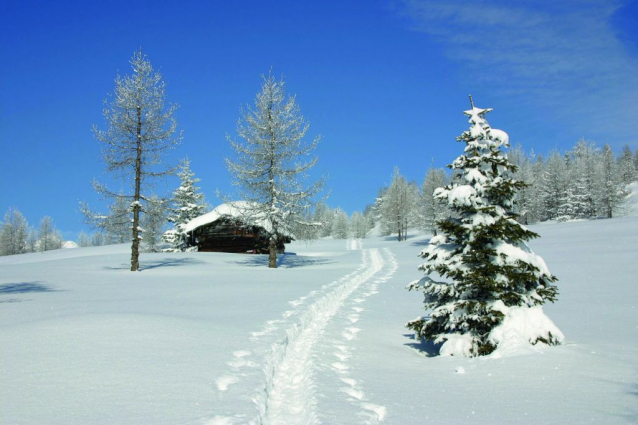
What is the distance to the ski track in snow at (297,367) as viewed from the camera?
477cm

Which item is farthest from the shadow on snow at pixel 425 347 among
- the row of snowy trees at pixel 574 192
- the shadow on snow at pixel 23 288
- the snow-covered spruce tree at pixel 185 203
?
the row of snowy trees at pixel 574 192

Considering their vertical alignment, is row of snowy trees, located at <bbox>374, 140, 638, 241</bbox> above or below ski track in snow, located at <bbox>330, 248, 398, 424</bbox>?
above

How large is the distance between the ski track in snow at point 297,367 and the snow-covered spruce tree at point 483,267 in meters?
2.04

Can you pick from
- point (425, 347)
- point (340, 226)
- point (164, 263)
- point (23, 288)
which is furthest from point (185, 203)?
point (340, 226)

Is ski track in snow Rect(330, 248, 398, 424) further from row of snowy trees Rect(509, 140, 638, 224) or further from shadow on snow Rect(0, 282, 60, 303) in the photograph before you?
row of snowy trees Rect(509, 140, 638, 224)

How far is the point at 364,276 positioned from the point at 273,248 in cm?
594

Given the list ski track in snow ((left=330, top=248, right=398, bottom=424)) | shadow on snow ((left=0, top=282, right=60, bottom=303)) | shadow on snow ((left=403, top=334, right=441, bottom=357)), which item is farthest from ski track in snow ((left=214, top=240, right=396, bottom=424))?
shadow on snow ((left=0, top=282, right=60, bottom=303))

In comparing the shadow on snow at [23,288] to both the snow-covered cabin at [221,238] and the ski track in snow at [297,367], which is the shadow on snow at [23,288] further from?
the snow-covered cabin at [221,238]

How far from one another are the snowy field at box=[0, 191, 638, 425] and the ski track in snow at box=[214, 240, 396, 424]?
Answer: 0.08 feet

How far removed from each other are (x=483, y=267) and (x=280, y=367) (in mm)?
3952

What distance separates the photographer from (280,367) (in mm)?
6551

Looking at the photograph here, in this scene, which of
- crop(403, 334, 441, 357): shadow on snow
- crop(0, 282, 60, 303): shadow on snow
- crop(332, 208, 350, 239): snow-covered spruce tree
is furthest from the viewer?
crop(332, 208, 350, 239): snow-covered spruce tree

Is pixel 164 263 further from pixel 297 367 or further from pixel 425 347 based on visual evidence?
pixel 297 367

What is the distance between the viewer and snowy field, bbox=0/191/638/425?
14.7 feet
